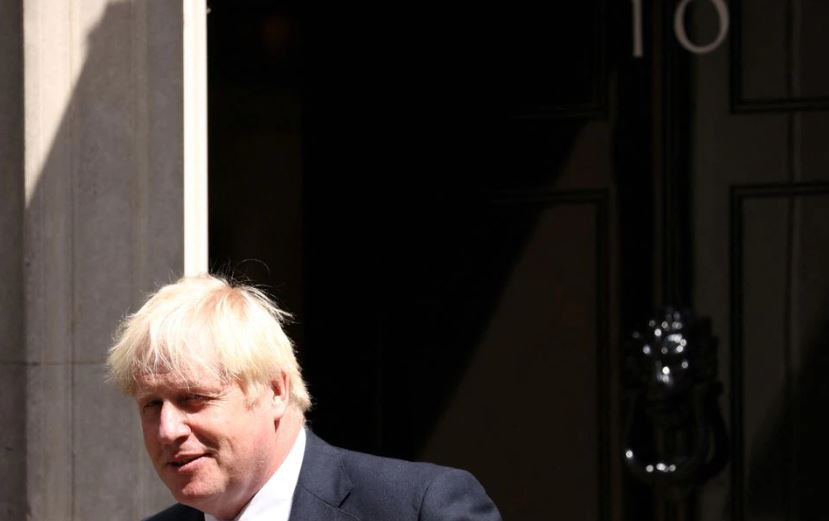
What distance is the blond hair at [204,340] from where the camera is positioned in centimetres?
279

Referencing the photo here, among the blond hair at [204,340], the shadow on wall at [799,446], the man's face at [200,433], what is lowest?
the shadow on wall at [799,446]

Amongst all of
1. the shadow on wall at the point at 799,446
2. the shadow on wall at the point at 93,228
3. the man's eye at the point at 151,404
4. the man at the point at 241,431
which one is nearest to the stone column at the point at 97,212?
the shadow on wall at the point at 93,228

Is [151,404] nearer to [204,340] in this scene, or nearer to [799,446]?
[204,340]

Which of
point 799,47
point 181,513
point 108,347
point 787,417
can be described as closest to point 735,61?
point 799,47

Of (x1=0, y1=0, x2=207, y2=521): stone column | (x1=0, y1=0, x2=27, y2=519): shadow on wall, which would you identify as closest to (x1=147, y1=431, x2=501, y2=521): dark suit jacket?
(x1=0, y1=0, x2=207, y2=521): stone column

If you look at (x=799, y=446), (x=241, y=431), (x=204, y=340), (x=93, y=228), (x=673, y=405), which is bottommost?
(x=799, y=446)

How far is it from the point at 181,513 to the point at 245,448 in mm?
431

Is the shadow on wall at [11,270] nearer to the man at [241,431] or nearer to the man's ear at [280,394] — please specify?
the man at [241,431]

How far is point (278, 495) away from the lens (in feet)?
9.73

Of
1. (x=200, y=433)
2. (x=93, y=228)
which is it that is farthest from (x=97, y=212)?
(x=200, y=433)

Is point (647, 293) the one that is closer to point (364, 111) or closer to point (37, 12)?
point (364, 111)

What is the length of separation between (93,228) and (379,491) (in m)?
2.02

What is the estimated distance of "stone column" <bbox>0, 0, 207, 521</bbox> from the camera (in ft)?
15.4

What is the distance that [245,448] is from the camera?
2840mm
